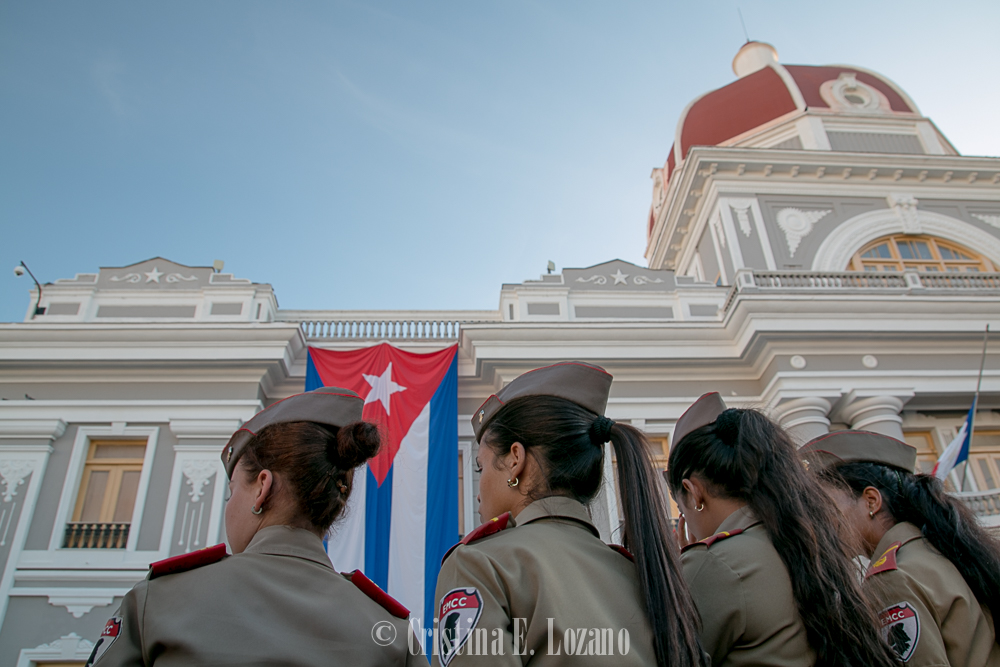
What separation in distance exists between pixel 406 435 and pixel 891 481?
7.68 metres

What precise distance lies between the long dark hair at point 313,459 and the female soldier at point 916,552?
1798mm

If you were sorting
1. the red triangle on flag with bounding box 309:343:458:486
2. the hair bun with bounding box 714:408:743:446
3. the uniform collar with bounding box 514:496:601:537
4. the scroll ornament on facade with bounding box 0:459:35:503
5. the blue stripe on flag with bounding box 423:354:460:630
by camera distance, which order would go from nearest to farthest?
the uniform collar with bounding box 514:496:601:537, the hair bun with bounding box 714:408:743:446, the blue stripe on flag with bounding box 423:354:460:630, the scroll ornament on facade with bounding box 0:459:35:503, the red triangle on flag with bounding box 309:343:458:486

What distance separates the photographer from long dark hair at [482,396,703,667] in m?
1.84

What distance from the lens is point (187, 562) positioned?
1833mm

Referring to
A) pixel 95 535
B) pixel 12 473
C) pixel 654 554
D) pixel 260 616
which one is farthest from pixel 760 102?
pixel 260 616

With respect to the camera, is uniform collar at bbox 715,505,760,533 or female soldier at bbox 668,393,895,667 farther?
uniform collar at bbox 715,505,760,533

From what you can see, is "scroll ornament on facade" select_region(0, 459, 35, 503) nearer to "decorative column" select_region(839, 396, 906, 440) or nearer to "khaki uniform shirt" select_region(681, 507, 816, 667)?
"khaki uniform shirt" select_region(681, 507, 816, 667)

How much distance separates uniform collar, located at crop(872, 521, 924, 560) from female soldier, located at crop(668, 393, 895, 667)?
2.28 feet

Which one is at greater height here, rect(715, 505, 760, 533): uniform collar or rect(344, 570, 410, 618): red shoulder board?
rect(715, 505, 760, 533): uniform collar

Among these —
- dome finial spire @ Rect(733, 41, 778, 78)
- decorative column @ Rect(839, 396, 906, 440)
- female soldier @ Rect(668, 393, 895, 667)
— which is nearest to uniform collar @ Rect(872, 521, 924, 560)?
female soldier @ Rect(668, 393, 895, 667)

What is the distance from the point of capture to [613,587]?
1911mm

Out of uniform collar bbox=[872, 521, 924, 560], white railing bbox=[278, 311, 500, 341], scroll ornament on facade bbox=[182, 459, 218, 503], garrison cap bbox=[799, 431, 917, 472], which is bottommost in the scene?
uniform collar bbox=[872, 521, 924, 560]

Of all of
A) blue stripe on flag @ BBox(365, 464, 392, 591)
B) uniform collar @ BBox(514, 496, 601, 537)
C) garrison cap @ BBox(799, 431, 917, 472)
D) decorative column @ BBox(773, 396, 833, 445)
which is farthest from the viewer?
decorative column @ BBox(773, 396, 833, 445)

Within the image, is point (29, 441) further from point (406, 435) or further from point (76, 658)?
point (406, 435)
